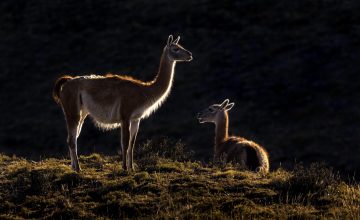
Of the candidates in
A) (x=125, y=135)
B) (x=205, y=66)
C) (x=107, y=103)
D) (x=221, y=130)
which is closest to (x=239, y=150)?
(x=221, y=130)

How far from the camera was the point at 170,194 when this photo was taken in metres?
10.6

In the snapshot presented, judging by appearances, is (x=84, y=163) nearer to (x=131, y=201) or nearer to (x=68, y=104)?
(x=68, y=104)

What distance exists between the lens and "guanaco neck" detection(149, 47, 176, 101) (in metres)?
13.2

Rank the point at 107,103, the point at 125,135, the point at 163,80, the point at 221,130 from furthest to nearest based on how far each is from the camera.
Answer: the point at 221,130 < the point at 163,80 < the point at 107,103 < the point at 125,135

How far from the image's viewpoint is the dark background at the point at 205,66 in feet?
85.7

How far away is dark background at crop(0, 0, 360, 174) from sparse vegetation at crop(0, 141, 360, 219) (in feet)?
38.0

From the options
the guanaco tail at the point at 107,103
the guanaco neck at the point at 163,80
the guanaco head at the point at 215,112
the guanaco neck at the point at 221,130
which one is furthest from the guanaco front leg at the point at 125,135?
the guanaco head at the point at 215,112

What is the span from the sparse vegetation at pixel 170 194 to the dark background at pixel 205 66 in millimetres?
11579

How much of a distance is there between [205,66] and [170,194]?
2130cm

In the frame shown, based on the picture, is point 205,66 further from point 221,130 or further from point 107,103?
point 107,103

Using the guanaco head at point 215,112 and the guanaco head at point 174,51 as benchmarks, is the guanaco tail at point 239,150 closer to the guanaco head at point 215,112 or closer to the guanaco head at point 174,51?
the guanaco head at point 215,112

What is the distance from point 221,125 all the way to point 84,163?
4.20 metres

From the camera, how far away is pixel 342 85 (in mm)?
28047

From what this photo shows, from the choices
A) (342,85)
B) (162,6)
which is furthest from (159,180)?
(162,6)
